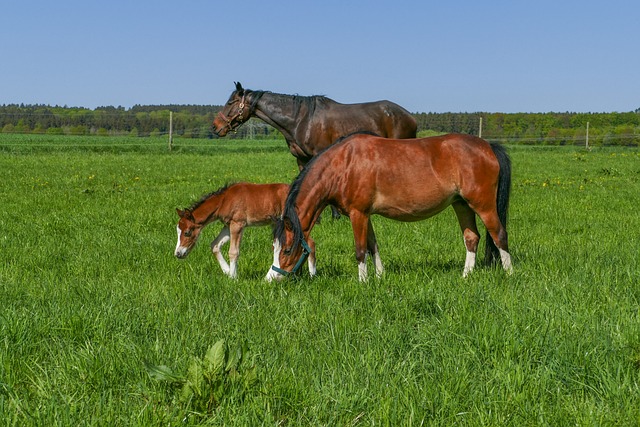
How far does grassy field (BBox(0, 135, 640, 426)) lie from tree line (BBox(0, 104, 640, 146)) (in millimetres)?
39390

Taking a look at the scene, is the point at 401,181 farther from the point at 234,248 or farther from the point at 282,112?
the point at 282,112

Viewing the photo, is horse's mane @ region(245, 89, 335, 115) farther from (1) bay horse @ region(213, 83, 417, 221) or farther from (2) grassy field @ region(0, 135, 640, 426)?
(2) grassy field @ region(0, 135, 640, 426)

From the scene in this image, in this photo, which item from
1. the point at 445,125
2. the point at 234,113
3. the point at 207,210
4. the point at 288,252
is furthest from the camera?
the point at 445,125

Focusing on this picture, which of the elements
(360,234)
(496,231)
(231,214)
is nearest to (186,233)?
(231,214)

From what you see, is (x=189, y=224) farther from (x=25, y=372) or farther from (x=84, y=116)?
(x=84, y=116)

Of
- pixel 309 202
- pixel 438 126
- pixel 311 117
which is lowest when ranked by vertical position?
pixel 309 202

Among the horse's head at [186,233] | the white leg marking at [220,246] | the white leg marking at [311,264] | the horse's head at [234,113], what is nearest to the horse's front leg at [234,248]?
the white leg marking at [220,246]

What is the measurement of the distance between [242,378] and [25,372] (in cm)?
130

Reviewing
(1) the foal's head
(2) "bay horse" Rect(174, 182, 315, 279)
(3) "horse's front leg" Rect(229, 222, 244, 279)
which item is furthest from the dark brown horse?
(1) the foal's head

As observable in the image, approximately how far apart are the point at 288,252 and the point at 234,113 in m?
4.63

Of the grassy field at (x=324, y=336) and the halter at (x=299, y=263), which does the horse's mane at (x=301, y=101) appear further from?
the halter at (x=299, y=263)

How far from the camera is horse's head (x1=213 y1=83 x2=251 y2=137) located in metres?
10.6

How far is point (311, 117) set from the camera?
1027cm

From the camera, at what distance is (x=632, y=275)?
6254 millimetres
